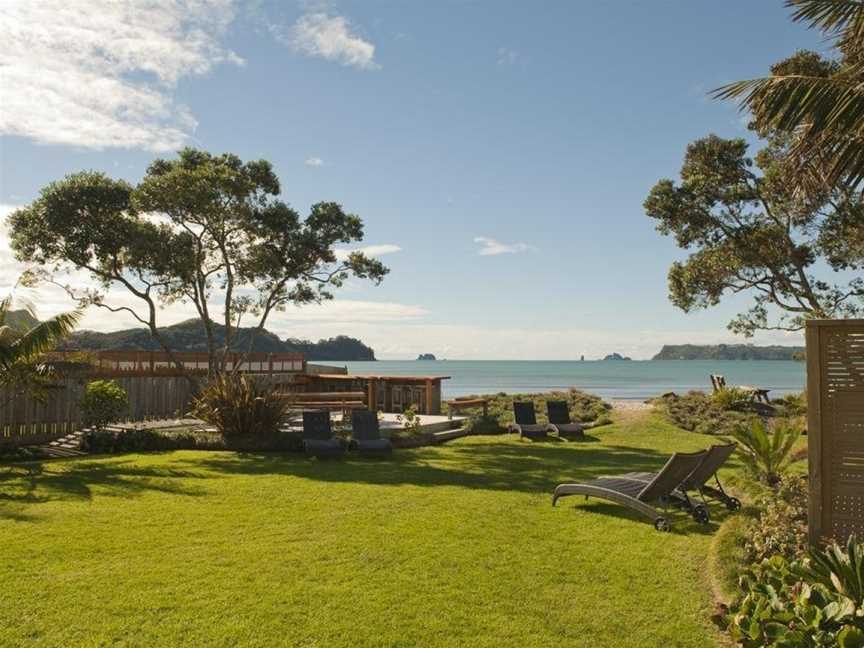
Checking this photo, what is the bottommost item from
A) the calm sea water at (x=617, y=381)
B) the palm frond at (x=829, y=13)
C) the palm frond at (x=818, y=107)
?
the calm sea water at (x=617, y=381)

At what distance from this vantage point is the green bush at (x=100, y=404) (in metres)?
15.5

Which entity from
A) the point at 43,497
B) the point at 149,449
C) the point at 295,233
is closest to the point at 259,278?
the point at 295,233

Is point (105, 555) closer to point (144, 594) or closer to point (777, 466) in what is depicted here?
point (144, 594)

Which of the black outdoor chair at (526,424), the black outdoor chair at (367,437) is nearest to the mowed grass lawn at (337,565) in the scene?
the black outdoor chair at (367,437)

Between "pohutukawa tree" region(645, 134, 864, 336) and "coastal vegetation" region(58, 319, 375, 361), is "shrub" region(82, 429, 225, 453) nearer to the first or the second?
"coastal vegetation" region(58, 319, 375, 361)

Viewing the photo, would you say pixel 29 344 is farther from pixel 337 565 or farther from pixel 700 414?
pixel 700 414

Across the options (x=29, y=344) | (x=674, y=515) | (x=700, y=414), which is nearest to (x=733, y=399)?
(x=700, y=414)

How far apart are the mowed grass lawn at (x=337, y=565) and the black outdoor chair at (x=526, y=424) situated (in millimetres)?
5920

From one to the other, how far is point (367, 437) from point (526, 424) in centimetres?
490

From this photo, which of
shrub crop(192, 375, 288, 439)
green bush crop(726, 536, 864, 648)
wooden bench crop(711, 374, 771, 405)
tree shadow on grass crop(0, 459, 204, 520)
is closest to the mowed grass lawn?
tree shadow on grass crop(0, 459, 204, 520)

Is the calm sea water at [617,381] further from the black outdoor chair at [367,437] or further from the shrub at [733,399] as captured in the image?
the black outdoor chair at [367,437]

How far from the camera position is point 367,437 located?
46.5ft

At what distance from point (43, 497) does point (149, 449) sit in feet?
17.6

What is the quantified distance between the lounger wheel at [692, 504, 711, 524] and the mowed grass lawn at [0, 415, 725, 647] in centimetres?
22
